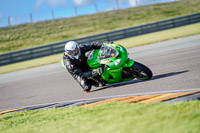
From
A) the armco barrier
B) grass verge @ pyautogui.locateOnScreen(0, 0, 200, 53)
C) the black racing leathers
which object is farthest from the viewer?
grass verge @ pyautogui.locateOnScreen(0, 0, 200, 53)

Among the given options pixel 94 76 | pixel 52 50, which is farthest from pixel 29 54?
pixel 94 76

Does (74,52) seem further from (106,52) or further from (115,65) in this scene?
(115,65)

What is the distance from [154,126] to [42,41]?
3495 cm

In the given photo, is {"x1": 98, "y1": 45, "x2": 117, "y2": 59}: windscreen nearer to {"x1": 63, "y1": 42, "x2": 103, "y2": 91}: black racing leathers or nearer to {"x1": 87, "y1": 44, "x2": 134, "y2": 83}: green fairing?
{"x1": 87, "y1": 44, "x2": 134, "y2": 83}: green fairing

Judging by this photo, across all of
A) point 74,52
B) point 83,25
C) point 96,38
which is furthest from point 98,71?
point 83,25

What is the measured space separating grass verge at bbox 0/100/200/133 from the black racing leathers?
84.3 inches

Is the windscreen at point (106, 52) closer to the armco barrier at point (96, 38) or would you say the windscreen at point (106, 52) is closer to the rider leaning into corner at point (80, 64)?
the rider leaning into corner at point (80, 64)

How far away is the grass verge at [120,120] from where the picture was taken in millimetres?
3354

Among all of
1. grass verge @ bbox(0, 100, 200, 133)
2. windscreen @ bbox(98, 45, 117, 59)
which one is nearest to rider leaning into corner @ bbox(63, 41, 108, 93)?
windscreen @ bbox(98, 45, 117, 59)

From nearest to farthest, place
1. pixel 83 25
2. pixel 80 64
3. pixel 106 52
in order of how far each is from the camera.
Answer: pixel 106 52, pixel 80 64, pixel 83 25

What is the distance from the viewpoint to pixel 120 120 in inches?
154

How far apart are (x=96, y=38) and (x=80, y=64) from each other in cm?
1664

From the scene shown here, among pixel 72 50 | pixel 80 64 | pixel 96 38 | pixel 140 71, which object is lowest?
pixel 96 38

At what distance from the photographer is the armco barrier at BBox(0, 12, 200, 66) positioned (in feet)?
79.3
